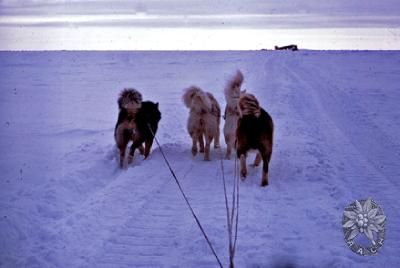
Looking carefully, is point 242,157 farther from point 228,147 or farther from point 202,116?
point 202,116

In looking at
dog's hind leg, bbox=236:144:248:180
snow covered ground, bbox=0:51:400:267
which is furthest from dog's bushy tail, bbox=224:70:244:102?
dog's hind leg, bbox=236:144:248:180

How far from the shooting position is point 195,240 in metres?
4.54

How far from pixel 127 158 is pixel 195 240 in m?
3.43

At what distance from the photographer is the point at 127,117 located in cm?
740

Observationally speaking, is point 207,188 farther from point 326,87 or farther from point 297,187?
point 326,87

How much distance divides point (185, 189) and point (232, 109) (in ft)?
6.16

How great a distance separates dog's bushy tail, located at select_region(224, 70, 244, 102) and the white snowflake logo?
3.76m

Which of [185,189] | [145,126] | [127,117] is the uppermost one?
[127,117]

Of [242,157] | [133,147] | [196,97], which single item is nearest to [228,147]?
[196,97]

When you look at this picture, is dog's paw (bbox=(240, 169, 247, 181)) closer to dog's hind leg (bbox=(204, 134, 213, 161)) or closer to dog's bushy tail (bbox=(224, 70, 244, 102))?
dog's hind leg (bbox=(204, 134, 213, 161))

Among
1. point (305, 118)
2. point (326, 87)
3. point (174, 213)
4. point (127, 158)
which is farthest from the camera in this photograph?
point (326, 87)

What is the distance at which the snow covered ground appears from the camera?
434 cm

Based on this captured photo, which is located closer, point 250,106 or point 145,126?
point 250,106

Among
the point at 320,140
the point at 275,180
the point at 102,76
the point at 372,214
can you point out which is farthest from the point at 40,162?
the point at 102,76
